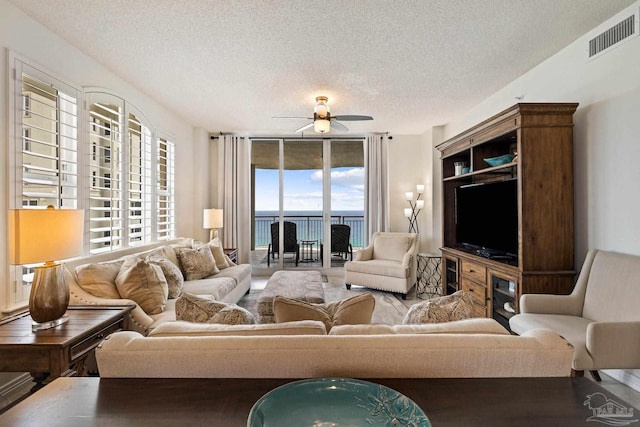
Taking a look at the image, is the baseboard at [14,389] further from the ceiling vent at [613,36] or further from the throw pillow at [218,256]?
the ceiling vent at [613,36]

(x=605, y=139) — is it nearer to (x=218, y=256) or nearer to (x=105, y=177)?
(x=218, y=256)

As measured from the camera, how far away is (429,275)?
17.0ft

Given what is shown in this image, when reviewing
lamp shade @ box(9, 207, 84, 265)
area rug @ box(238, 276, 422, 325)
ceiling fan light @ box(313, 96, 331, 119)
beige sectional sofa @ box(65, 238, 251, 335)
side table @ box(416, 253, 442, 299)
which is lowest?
area rug @ box(238, 276, 422, 325)

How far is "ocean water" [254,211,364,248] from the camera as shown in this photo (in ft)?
21.3

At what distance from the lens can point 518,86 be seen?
3559 millimetres

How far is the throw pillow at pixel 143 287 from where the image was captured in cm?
248

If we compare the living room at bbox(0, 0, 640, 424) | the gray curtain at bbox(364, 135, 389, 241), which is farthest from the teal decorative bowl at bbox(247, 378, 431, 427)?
the gray curtain at bbox(364, 135, 389, 241)

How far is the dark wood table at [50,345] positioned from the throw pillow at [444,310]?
182 centimetres

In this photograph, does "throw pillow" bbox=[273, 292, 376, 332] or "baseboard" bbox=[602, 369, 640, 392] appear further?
"baseboard" bbox=[602, 369, 640, 392]

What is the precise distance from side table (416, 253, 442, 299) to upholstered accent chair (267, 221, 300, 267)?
2.38m

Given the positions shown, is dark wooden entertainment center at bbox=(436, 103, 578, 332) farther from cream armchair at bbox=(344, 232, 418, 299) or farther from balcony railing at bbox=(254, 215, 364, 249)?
balcony railing at bbox=(254, 215, 364, 249)

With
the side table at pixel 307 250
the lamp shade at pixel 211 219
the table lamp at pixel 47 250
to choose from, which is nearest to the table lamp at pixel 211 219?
the lamp shade at pixel 211 219

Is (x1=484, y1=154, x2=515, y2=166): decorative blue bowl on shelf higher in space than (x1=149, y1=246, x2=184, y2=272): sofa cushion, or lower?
higher

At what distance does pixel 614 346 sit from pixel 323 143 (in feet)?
16.2
